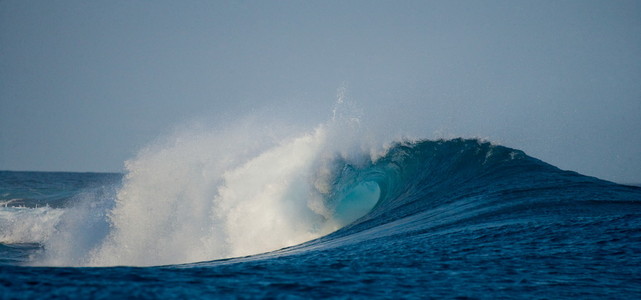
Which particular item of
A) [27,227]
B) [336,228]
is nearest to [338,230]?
[336,228]

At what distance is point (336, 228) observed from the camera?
1062 centimetres

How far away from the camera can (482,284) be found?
3012 millimetres

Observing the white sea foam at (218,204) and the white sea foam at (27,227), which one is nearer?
the white sea foam at (218,204)

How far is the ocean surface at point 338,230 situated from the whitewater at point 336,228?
0.03 m

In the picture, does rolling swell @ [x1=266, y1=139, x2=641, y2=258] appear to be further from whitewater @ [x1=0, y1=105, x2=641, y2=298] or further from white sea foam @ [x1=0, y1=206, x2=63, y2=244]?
white sea foam @ [x1=0, y1=206, x2=63, y2=244]

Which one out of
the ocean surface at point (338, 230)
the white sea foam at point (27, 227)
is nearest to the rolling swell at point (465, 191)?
the ocean surface at point (338, 230)

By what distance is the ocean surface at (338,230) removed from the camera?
9.34ft

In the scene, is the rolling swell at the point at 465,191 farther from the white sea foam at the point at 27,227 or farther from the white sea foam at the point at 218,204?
the white sea foam at the point at 27,227

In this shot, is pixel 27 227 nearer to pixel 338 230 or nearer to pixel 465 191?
pixel 338 230

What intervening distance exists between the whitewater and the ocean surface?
0.08 feet

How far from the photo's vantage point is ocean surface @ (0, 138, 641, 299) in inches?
112

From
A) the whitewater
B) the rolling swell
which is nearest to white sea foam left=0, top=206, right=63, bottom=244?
the whitewater

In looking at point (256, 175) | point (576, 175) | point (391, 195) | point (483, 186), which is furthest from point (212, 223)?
point (576, 175)

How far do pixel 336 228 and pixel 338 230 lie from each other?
2096mm
